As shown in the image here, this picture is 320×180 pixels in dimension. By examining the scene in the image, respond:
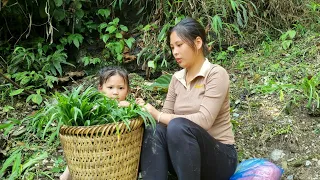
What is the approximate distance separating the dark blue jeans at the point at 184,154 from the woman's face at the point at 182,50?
395 mm

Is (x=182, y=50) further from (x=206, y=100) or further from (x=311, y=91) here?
(x=311, y=91)

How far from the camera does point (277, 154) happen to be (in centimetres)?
281

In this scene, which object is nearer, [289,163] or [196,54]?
Answer: [196,54]

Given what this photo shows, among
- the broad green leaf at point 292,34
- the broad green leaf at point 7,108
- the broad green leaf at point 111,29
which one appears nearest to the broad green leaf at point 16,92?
the broad green leaf at point 7,108

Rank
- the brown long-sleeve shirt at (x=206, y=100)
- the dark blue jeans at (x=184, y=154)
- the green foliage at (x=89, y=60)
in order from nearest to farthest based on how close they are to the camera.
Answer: the dark blue jeans at (x=184, y=154) → the brown long-sleeve shirt at (x=206, y=100) → the green foliage at (x=89, y=60)

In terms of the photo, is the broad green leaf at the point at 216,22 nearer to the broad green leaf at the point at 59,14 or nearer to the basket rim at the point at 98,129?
the broad green leaf at the point at 59,14

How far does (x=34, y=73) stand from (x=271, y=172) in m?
2.17

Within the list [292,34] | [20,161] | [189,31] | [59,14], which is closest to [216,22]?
[292,34]

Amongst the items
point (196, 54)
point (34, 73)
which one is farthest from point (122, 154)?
point (34, 73)

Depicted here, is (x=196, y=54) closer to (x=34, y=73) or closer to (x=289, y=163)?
(x=289, y=163)

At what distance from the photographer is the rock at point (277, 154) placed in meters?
2.79

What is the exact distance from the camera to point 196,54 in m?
2.39

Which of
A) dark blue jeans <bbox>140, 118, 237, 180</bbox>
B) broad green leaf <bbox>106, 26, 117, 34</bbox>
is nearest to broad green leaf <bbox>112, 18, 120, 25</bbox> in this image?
broad green leaf <bbox>106, 26, 117, 34</bbox>

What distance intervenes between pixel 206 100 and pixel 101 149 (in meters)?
0.63
